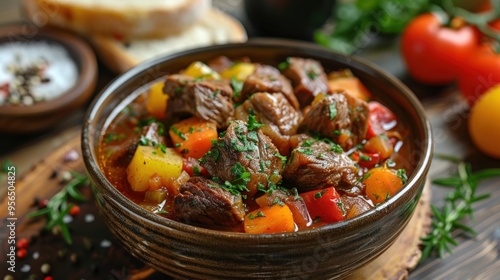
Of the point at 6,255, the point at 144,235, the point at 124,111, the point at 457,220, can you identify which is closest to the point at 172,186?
the point at 144,235

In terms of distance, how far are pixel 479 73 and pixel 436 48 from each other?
418 millimetres

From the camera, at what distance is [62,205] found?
136 inches

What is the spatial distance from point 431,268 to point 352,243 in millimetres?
926

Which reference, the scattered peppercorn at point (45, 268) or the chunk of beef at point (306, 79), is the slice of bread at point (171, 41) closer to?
the chunk of beef at point (306, 79)

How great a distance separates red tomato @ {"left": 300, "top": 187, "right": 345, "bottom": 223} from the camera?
2664 mm

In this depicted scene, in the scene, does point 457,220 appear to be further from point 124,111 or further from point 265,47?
point 124,111

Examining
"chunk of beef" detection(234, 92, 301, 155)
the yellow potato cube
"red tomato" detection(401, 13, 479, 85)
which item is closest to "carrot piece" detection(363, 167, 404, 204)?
"chunk of beef" detection(234, 92, 301, 155)

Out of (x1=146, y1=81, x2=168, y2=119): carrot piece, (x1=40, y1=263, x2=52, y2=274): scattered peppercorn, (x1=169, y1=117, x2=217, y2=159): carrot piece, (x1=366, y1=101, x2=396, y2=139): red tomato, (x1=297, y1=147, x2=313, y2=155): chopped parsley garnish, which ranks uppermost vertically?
(x1=297, y1=147, x2=313, y2=155): chopped parsley garnish

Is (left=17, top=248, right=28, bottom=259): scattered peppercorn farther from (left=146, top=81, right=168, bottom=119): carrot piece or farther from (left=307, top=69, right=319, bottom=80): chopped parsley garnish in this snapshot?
(left=307, top=69, right=319, bottom=80): chopped parsley garnish

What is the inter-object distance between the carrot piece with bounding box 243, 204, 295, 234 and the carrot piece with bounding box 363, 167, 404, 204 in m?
0.46

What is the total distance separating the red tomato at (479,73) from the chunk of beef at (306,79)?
1.58 metres

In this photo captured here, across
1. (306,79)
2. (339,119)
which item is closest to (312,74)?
(306,79)

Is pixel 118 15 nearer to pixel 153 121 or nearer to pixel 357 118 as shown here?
pixel 153 121

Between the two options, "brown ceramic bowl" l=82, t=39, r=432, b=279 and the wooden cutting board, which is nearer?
"brown ceramic bowl" l=82, t=39, r=432, b=279
